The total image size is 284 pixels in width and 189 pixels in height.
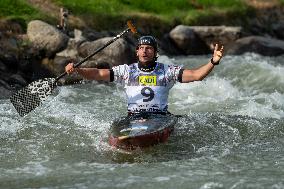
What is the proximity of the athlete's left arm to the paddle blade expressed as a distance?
112 inches

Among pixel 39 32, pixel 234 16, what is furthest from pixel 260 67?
pixel 234 16

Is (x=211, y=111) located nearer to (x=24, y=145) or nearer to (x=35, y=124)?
(x=35, y=124)

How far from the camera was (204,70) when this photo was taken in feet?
31.8

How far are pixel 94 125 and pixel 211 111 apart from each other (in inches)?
141

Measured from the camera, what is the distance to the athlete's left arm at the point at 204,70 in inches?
367

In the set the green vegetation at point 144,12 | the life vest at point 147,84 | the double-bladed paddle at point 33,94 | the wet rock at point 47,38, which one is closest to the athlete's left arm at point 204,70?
the life vest at point 147,84

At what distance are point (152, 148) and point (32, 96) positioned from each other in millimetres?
3054

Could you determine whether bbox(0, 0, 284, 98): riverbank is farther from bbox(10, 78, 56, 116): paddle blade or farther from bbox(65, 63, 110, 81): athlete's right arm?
bbox(65, 63, 110, 81): athlete's right arm

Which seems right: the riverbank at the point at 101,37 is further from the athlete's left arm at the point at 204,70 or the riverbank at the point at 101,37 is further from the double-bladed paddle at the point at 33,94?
the athlete's left arm at the point at 204,70

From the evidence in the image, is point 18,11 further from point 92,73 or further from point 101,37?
point 92,73

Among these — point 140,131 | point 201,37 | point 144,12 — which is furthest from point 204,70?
point 144,12

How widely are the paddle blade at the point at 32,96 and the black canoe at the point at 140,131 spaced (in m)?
1.94

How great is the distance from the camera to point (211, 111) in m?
14.2

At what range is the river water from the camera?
8.20 metres
